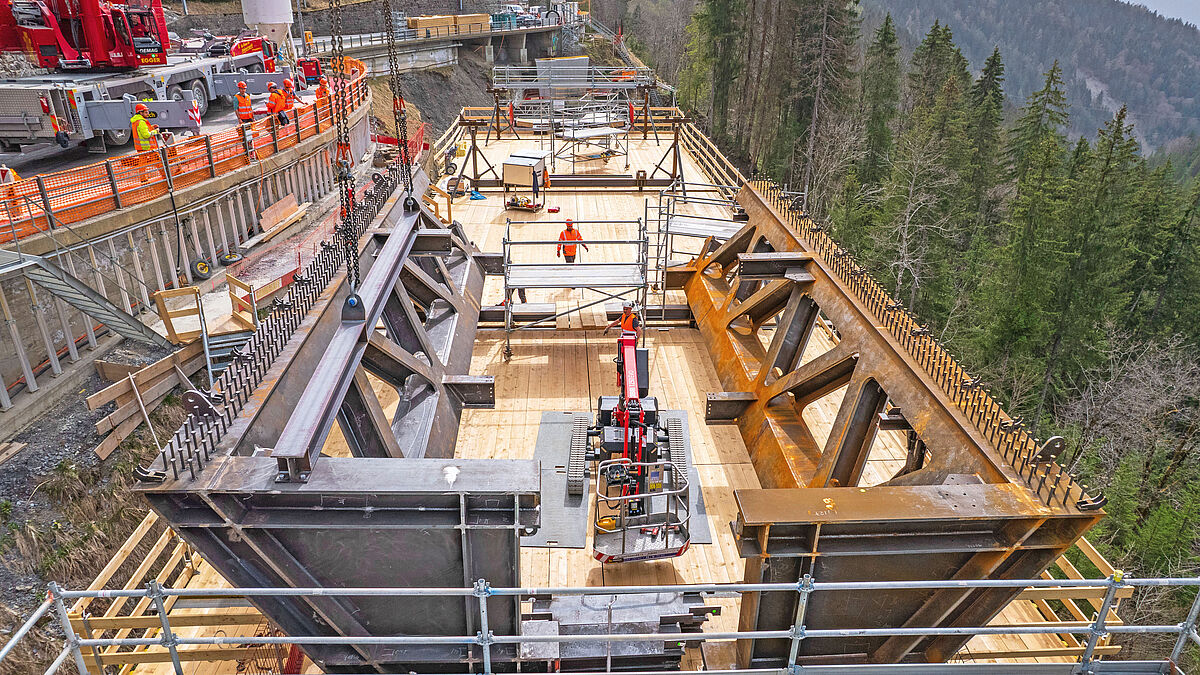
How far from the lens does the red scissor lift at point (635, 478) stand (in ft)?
23.9

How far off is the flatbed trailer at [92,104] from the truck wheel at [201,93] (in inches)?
1.3

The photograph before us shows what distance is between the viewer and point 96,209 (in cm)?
1411

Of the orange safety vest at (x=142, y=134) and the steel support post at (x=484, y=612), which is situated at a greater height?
the orange safety vest at (x=142, y=134)

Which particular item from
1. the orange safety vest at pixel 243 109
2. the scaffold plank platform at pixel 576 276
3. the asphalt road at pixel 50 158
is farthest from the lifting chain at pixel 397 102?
the orange safety vest at pixel 243 109

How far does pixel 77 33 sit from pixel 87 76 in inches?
44.0

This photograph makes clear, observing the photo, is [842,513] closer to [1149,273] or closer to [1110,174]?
[1110,174]

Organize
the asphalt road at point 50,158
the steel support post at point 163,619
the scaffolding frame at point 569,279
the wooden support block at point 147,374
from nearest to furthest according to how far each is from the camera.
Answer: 1. the steel support post at point 163,619
2. the scaffolding frame at point 569,279
3. the wooden support block at point 147,374
4. the asphalt road at point 50,158

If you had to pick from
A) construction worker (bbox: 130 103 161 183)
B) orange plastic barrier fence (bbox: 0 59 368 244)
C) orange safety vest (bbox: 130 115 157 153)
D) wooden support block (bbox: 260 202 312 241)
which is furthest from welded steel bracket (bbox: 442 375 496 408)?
wooden support block (bbox: 260 202 312 241)

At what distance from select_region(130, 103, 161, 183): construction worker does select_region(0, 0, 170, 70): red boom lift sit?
10.1 ft

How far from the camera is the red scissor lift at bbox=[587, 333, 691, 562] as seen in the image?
23.9 ft

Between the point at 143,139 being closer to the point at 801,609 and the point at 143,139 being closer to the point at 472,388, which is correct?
the point at 472,388

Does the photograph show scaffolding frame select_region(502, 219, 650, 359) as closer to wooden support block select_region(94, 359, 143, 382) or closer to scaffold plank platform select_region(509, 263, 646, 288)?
scaffold plank platform select_region(509, 263, 646, 288)

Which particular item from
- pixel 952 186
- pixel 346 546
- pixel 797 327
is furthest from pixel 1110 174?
pixel 346 546

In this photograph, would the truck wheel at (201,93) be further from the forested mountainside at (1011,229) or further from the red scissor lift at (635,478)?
the forested mountainside at (1011,229)
